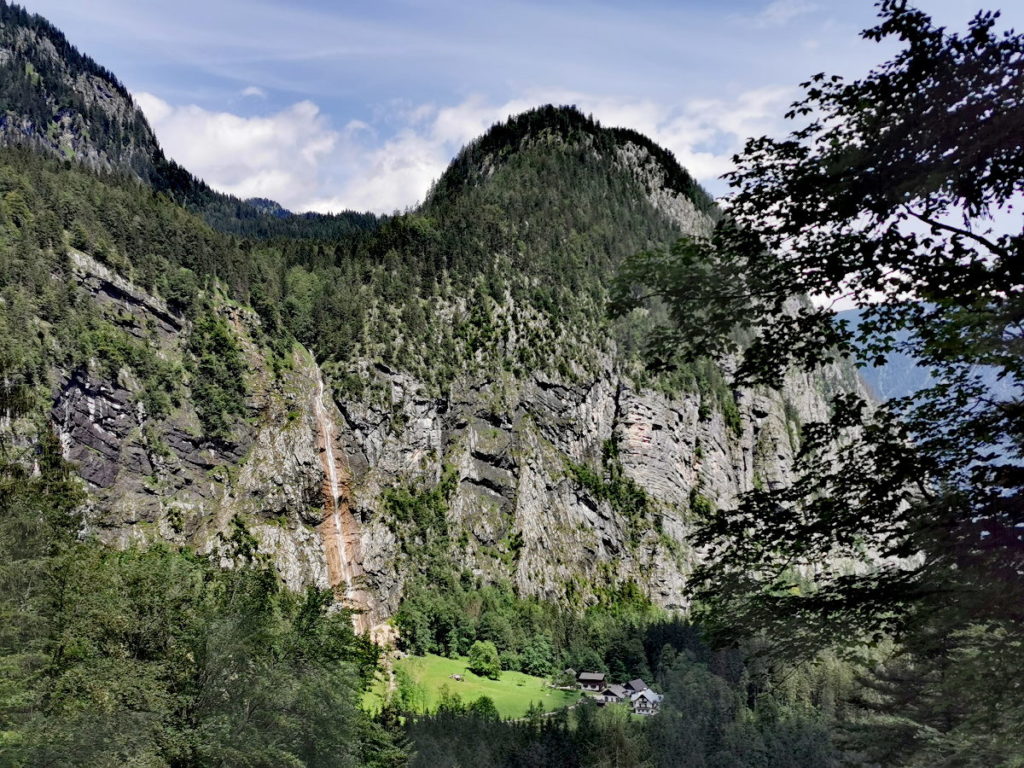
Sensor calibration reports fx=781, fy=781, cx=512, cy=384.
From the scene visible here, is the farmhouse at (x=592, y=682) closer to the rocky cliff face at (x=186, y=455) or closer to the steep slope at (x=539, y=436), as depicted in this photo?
the steep slope at (x=539, y=436)

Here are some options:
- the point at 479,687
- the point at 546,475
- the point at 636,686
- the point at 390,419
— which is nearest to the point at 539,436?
the point at 546,475

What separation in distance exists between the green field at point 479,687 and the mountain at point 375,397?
10520mm

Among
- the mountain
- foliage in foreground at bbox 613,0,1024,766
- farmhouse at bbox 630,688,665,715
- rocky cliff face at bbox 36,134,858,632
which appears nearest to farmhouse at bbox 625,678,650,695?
farmhouse at bbox 630,688,665,715

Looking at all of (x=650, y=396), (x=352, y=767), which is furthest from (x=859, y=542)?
(x=650, y=396)

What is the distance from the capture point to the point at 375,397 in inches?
4894

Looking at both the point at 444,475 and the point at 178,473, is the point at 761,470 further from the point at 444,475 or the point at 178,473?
the point at 178,473

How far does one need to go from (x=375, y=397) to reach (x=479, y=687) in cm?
4875

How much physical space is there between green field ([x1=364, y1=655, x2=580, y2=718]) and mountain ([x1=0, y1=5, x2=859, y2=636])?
414 inches

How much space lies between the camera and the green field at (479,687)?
87625 millimetres

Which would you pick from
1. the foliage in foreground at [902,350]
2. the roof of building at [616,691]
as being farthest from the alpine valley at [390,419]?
the foliage in foreground at [902,350]

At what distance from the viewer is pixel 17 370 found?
78.4 meters

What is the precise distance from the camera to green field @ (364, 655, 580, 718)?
287 feet

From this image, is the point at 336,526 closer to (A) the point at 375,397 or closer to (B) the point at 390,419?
(B) the point at 390,419

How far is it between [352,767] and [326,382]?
321ft
